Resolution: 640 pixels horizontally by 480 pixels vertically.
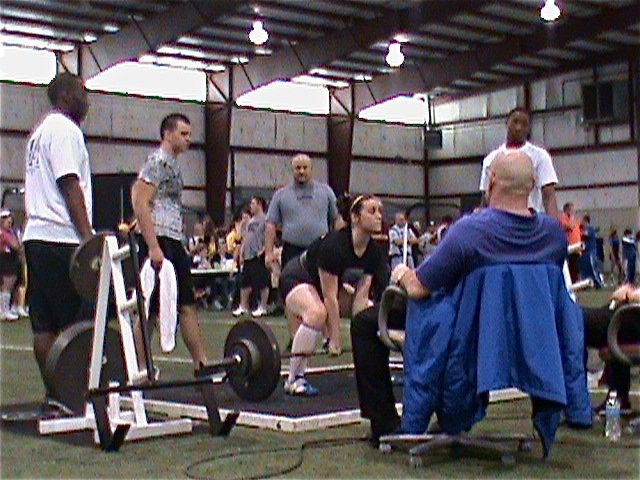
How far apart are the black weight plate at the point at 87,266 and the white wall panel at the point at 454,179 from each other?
858 inches

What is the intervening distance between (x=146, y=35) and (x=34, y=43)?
7.18ft

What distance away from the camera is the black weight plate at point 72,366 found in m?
4.24

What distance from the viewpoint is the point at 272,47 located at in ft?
67.7

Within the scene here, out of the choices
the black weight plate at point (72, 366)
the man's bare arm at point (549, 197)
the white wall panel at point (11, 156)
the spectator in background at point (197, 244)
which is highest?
the white wall panel at point (11, 156)

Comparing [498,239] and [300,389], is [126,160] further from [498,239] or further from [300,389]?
[498,239]

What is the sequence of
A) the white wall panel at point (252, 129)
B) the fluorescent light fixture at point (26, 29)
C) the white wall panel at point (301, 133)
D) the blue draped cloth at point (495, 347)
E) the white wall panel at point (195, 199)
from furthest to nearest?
the white wall panel at point (301, 133) → the white wall panel at point (252, 129) → the white wall panel at point (195, 199) → the fluorescent light fixture at point (26, 29) → the blue draped cloth at point (495, 347)

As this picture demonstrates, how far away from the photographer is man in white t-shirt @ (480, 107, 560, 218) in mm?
5195

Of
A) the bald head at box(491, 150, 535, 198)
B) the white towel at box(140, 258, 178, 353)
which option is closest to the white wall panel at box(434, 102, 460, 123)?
the white towel at box(140, 258, 178, 353)

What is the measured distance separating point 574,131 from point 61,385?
2090cm

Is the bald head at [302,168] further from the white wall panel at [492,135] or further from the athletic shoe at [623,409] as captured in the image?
the white wall panel at [492,135]

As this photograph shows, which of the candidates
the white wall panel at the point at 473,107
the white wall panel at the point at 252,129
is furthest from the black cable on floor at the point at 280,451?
the white wall panel at the point at 473,107

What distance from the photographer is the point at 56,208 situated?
14.2ft

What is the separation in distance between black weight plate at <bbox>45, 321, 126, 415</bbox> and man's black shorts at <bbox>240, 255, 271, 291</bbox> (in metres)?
8.22

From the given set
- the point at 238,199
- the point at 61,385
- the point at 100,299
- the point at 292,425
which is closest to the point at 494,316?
the point at 292,425
